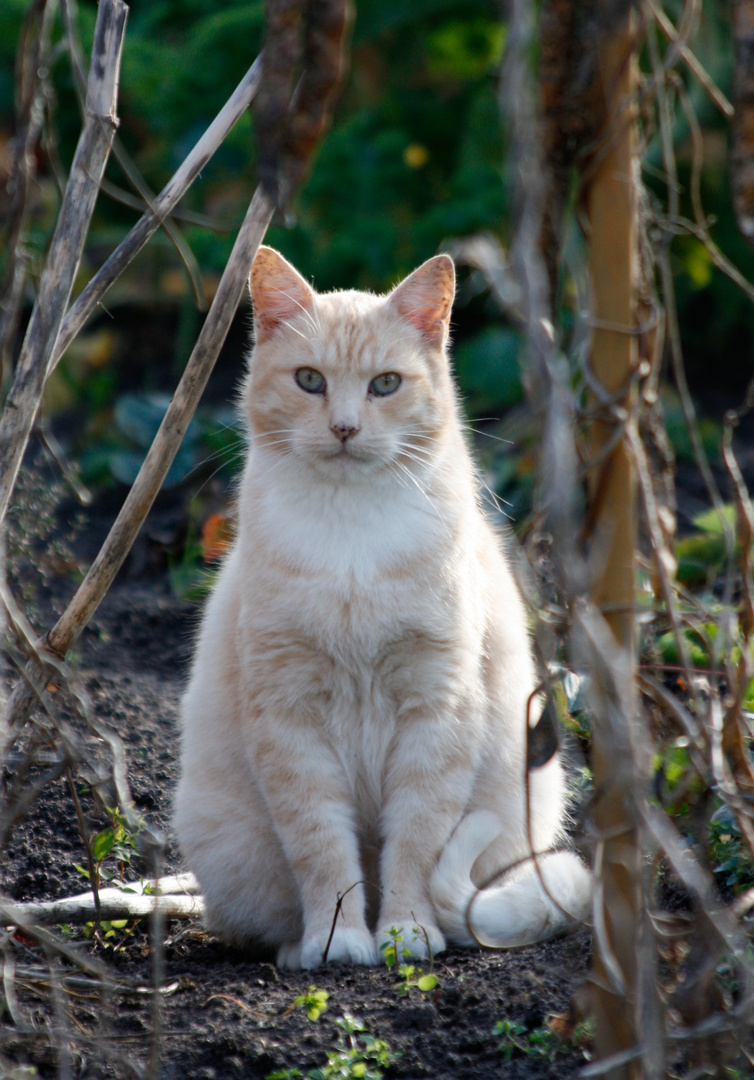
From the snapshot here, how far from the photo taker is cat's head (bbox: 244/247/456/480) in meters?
2.38

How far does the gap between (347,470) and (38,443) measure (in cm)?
323

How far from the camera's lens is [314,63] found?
1073mm

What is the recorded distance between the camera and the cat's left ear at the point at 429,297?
7.98 ft

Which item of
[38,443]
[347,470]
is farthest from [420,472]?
[38,443]

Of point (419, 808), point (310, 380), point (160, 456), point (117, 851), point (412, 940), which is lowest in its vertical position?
point (117, 851)

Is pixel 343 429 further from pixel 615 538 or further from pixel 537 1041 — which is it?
pixel 537 1041

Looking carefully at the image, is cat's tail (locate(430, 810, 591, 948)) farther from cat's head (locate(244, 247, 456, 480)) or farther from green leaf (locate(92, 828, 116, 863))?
cat's head (locate(244, 247, 456, 480))

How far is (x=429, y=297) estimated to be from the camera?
8.13 ft

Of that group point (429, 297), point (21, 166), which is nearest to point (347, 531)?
point (429, 297)

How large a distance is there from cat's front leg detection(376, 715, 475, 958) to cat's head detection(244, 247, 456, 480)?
65 cm

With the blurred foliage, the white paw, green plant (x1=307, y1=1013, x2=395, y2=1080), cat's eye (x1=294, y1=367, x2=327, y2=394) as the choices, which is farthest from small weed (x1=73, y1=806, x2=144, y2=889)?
the blurred foliage

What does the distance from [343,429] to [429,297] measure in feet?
1.39

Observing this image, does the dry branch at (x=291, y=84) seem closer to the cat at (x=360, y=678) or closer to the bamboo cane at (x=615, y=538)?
the bamboo cane at (x=615, y=538)

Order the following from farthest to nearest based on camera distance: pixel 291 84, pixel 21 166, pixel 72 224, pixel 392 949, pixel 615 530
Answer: pixel 392 949 → pixel 72 224 → pixel 21 166 → pixel 615 530 → pixel 291 84
